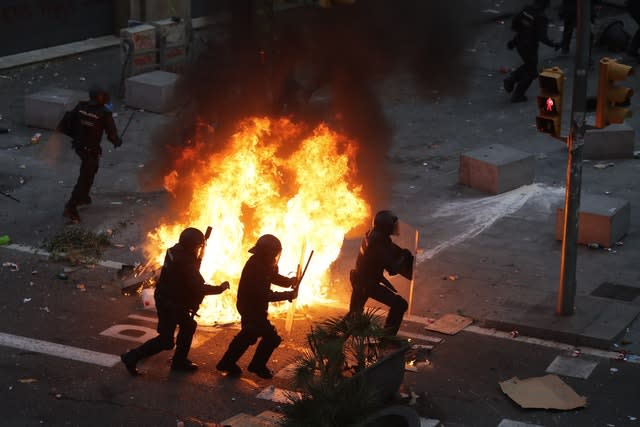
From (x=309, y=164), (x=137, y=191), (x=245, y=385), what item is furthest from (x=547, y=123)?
(x=137, y=191)

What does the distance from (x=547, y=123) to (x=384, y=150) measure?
534 cm

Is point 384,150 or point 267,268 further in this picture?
point 384,150

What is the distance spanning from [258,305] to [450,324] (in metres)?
2.41

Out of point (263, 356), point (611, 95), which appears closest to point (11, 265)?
point (263, 356)

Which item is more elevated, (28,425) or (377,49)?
(377,49)

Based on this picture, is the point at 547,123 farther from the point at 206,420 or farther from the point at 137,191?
the point at 137,191

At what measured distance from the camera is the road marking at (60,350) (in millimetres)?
10805

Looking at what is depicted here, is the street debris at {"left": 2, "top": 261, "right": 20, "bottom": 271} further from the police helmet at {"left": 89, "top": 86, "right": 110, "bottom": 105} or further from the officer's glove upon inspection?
the officer's glove

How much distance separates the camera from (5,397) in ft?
32.7

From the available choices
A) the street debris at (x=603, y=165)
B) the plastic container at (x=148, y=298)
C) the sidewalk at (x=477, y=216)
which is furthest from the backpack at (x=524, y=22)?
the plastic container at (x=148, y=298)

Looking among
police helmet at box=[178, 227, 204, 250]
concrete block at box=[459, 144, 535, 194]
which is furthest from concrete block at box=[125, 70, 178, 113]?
police helmet at box=[178, 227, 204, 250]

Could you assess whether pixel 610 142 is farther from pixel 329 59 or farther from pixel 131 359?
pixel 131 359

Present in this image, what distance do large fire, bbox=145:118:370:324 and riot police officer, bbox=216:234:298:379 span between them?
A: 1.44m

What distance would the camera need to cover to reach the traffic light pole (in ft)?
36.5
